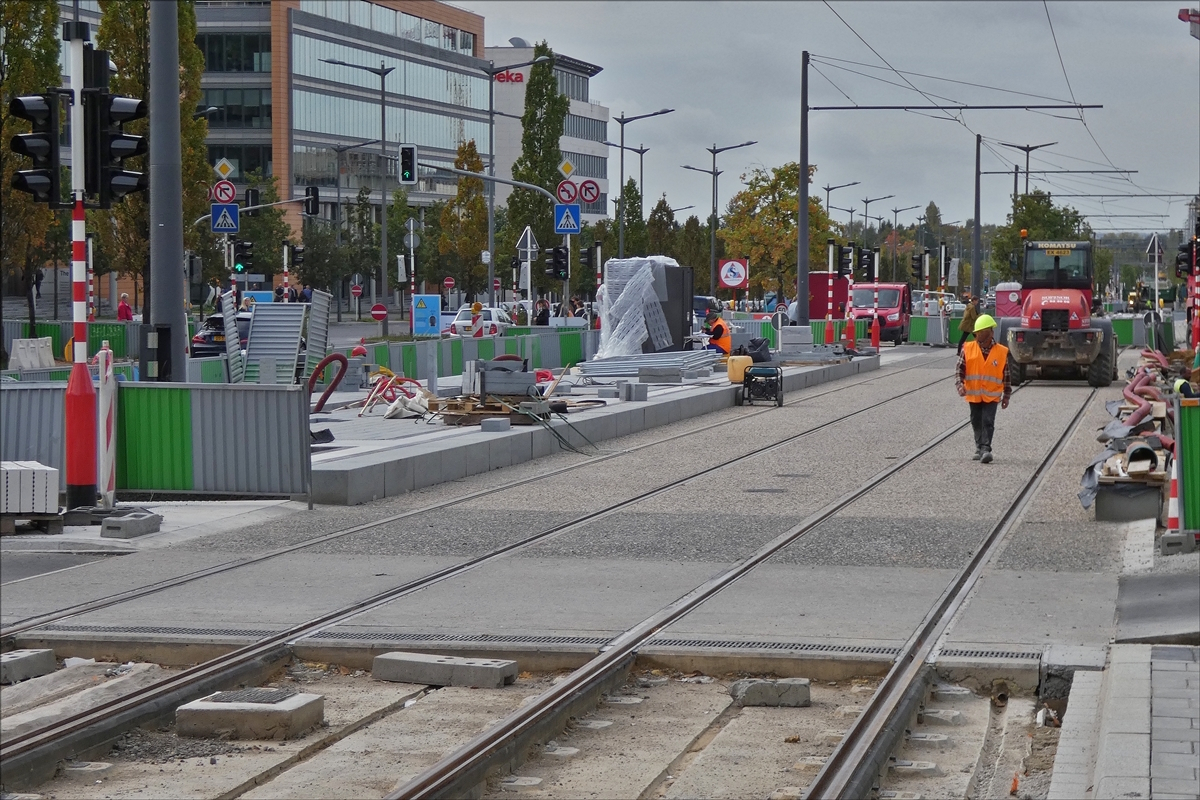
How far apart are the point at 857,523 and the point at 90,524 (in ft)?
21.0

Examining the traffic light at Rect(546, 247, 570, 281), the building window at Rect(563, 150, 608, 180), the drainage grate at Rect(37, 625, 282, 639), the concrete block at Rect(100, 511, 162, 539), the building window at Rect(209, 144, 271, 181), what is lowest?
the drainage grate at Rect(37, 625, 282, 639)

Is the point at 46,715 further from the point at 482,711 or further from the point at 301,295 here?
the point at 301,295

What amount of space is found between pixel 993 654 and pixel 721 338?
98.3 ft

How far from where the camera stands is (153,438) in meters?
15.2

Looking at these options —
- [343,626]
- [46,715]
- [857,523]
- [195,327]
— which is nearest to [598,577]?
[343,626]

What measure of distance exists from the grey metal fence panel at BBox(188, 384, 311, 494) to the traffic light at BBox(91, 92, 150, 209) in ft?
6.68

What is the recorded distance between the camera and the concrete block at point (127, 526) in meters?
13.0

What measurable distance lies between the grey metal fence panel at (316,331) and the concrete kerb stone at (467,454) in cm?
585

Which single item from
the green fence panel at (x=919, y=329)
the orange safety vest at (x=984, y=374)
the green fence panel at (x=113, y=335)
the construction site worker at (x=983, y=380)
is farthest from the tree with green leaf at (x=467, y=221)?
the orange safety vest at (x=984, y=374)

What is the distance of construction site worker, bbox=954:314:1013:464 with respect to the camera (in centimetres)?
1928

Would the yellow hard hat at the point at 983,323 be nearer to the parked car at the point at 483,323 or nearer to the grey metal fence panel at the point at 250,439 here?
the grey metal fence panel at the point at 250,439

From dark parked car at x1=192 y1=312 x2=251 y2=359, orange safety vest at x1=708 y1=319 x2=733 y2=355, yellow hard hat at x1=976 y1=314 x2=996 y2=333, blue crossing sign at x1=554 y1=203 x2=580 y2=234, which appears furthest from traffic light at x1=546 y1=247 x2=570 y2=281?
yellow hard hat at x1=976 y1=314 x2=996 y2=333

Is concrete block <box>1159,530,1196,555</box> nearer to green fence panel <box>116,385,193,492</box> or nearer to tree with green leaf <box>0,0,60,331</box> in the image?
green fence panel <box>116,385,193,492</box>

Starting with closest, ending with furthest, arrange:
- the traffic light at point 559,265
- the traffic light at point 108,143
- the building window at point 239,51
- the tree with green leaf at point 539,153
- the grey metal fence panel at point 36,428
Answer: the traffic light at point 108,143, the grey metal fence panel at point 36,428, the traffic light at point 559,265, the tree with green leaf at point 539,153, the building window at point 239,51
